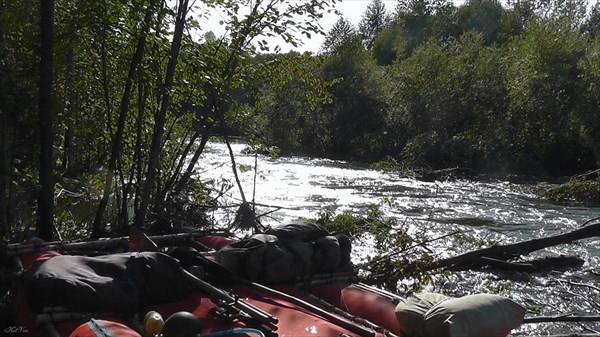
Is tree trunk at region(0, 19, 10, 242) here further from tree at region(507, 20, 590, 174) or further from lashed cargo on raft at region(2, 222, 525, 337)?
tree at region(507, 20, 590, 174)

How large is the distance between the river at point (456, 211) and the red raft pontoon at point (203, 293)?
7.53ft

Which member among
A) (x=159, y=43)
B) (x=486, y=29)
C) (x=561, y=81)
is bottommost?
(x=159, y=43)

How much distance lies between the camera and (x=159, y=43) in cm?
589

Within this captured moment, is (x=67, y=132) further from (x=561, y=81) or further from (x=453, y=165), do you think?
(x=561, y=81)

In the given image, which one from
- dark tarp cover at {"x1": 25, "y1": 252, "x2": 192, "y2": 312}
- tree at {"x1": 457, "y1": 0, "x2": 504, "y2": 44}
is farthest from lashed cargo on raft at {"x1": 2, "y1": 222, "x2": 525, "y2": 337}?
tree at {"x1": 457, "y1": 0, "x2": 504, "y2": 44}

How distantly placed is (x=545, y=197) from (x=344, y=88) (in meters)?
15.7

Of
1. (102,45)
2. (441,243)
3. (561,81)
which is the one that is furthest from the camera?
(561,81)

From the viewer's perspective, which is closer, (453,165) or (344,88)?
(453,165)

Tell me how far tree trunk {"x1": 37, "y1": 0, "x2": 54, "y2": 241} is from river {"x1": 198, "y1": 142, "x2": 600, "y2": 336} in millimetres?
2746

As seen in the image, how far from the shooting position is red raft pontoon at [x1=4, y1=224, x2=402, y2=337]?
3.75 metres

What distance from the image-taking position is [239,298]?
13.9 feet

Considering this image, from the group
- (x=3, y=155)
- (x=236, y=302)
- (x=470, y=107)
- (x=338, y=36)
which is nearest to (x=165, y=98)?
(x=3, y=155)

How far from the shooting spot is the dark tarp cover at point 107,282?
3.79 meters

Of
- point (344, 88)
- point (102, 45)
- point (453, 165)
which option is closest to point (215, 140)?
point (102, 45)
